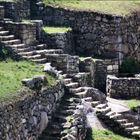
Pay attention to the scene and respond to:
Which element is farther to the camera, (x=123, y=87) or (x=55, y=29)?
(x=55, y=29)

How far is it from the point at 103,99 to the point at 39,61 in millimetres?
3082

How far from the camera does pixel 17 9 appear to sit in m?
29.0

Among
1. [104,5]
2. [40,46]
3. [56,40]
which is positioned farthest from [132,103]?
[104,5]

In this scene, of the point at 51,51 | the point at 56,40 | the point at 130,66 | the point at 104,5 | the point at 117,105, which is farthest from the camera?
the point at 104,5

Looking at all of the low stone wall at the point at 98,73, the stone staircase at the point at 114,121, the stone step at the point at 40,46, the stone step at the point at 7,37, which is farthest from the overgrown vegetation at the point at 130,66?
the stone step at the point at 7,37

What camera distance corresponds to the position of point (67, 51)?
29.9m

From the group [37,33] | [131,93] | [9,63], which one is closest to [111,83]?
[131,93]

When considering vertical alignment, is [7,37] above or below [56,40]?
above

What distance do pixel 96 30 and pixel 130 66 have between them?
233 centimetres

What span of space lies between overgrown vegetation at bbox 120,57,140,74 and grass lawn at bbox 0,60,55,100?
7.33 meters

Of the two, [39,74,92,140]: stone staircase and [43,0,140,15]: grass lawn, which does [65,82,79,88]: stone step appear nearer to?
[39,74,92,140]: stone staircase

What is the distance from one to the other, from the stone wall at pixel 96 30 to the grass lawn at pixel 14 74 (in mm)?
6800

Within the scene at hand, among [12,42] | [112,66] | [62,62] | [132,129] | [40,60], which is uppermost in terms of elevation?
[12,42]

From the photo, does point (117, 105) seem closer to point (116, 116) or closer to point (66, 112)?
point (116, 116)
